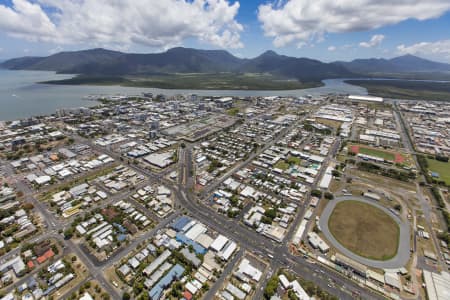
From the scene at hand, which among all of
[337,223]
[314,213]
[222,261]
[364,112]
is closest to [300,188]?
[314,213]

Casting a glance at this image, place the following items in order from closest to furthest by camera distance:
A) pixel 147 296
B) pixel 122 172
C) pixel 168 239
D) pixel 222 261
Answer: pixel 147 296 < pixel 222 261 < pixel 168 239 < pixel 122 172

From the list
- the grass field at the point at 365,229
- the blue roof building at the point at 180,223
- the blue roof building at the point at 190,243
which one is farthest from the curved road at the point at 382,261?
the blue roof building at the point at 180,223

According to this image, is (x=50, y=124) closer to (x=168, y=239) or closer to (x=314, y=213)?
(x=168, y=239)

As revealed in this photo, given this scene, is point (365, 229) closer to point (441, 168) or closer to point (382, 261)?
point (382, 261)

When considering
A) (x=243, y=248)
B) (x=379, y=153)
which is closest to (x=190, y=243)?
(x=243, y=248)

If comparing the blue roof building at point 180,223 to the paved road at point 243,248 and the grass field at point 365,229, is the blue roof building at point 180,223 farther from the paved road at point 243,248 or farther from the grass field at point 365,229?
the grass field at point 365,229

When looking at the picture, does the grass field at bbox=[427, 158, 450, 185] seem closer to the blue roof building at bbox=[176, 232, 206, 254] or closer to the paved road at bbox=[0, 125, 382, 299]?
the paved road at bbox=[0, 125, 382, 299]
